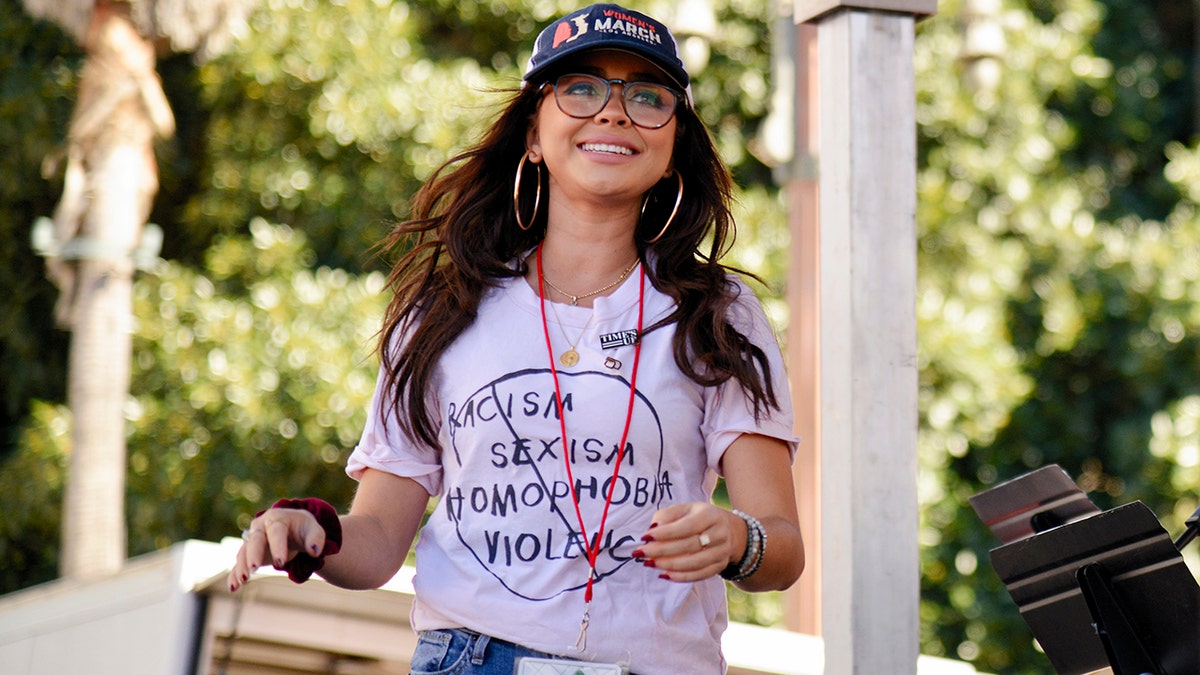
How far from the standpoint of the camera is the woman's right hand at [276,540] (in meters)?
1.90

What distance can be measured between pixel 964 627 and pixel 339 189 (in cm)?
501

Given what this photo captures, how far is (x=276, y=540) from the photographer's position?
1903mm

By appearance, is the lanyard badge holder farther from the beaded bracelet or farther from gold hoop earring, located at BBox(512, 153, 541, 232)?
gold hoop earring, located at BBox(512, 153, 541, 232)

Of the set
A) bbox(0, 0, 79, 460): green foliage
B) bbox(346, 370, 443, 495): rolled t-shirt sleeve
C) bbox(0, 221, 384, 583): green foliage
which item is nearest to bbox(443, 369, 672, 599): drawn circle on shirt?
bbox(346, 370, 443, 495): rolled t-shirt sleeve

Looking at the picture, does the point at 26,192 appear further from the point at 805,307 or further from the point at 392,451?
the point at 392,451

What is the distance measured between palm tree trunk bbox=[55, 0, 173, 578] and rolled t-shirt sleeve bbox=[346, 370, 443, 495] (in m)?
6.54

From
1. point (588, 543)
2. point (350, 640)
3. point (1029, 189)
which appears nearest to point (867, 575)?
point (588, 543)

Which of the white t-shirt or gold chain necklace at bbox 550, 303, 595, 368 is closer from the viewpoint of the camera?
the white t-shirt

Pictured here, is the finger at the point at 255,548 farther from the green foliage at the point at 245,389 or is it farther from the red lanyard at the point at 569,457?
the green foliage at the point at 245,389

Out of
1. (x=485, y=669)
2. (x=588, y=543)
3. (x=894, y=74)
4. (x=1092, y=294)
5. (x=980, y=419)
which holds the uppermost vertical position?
(x=1092, y=294)

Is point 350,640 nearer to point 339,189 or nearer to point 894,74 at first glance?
point 894,74

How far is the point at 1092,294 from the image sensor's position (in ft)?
30.4

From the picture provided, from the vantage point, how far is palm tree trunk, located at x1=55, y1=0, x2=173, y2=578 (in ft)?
27.7

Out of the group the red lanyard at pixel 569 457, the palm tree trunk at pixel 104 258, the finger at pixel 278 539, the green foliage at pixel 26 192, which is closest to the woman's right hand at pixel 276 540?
the finger at pixel 278 539
